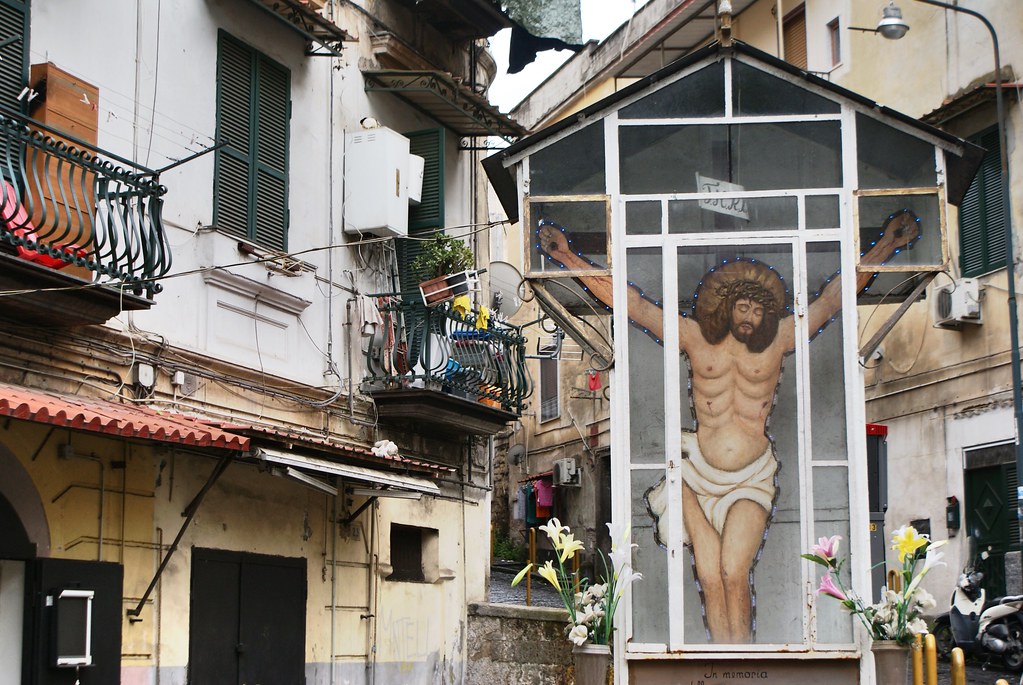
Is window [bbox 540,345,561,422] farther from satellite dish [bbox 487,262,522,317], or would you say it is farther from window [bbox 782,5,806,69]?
satellite dish [bbox 487,262,522,317]

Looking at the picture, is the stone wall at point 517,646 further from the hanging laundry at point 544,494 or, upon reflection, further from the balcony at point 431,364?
the hanging laundry at point 544,494

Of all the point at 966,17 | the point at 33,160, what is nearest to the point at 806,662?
the point at 33,160

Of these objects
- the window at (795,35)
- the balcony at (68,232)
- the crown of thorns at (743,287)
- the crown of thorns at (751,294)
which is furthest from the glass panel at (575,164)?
the window at (795,35)

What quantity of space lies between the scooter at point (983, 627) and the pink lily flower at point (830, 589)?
389cm

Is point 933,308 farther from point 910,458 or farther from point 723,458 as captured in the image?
point 723,458

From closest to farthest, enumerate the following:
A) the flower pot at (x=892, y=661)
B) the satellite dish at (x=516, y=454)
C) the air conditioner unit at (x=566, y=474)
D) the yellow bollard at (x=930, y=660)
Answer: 1. the yellow bollard at (x=930, y=660)
2. the flower pot at (x=892, y=661)
3. the air conditioner unit at (x=566, y=474)
4. the satellite dish at (x=516, y=454)

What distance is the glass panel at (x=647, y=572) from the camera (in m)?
12.3

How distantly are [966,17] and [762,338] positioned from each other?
951 centimetres

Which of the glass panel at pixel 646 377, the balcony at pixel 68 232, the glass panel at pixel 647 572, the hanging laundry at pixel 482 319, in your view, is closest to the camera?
the balcony at pixel 68 232

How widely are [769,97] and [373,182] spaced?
4617 mm

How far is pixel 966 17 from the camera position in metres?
20.1

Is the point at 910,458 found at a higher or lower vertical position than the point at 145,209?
lower

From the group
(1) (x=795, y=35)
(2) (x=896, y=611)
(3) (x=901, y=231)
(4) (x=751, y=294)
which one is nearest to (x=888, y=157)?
(3) (x=901, y=231)

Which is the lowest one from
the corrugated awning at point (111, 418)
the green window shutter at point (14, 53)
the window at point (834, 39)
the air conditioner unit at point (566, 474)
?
the corrugated awning at point (111, 418)
